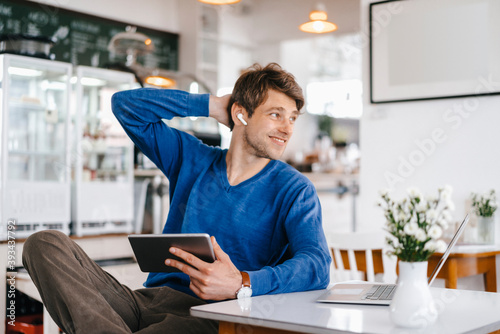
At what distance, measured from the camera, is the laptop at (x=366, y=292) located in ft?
4.29

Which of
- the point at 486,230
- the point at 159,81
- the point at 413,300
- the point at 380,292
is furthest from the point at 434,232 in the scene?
the point at 159,81

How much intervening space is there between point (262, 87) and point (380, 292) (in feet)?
2.58

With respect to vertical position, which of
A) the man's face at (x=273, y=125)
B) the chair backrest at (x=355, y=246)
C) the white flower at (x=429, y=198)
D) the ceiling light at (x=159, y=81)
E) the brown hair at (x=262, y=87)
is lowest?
the chair backrest at (x=355, y=246)

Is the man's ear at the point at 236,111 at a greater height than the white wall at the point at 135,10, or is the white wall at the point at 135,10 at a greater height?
the white wall at the point at 135,10

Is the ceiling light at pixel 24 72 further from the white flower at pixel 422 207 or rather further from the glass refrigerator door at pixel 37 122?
the white flower at pixel 422 207

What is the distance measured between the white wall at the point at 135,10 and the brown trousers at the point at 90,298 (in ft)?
14.6

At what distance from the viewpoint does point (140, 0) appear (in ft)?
20.2

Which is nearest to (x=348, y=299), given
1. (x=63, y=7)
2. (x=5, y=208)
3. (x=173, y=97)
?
(x=173, y=97)

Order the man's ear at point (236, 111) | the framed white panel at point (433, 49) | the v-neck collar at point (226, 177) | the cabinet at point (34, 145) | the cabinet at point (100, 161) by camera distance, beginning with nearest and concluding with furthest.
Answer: the v-neck collar at point (226, 177) < the man's ear at point (236, 111) < the framed white panel at point (433, 49) < the cabinet at point (34, 145) < the cabinet at point (100, 161)

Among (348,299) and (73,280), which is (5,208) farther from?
(348,299)

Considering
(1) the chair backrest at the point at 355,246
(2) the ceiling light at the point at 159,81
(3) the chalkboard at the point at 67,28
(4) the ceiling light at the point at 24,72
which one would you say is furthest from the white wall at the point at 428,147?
(3) the chalkboard at the point at 67,28

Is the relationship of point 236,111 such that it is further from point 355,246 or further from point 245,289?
point 355,246

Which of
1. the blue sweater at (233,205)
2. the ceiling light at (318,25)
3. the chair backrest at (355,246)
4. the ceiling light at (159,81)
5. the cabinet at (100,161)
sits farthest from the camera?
the ceiling light at (159,81)

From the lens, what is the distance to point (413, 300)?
1.12 meters
